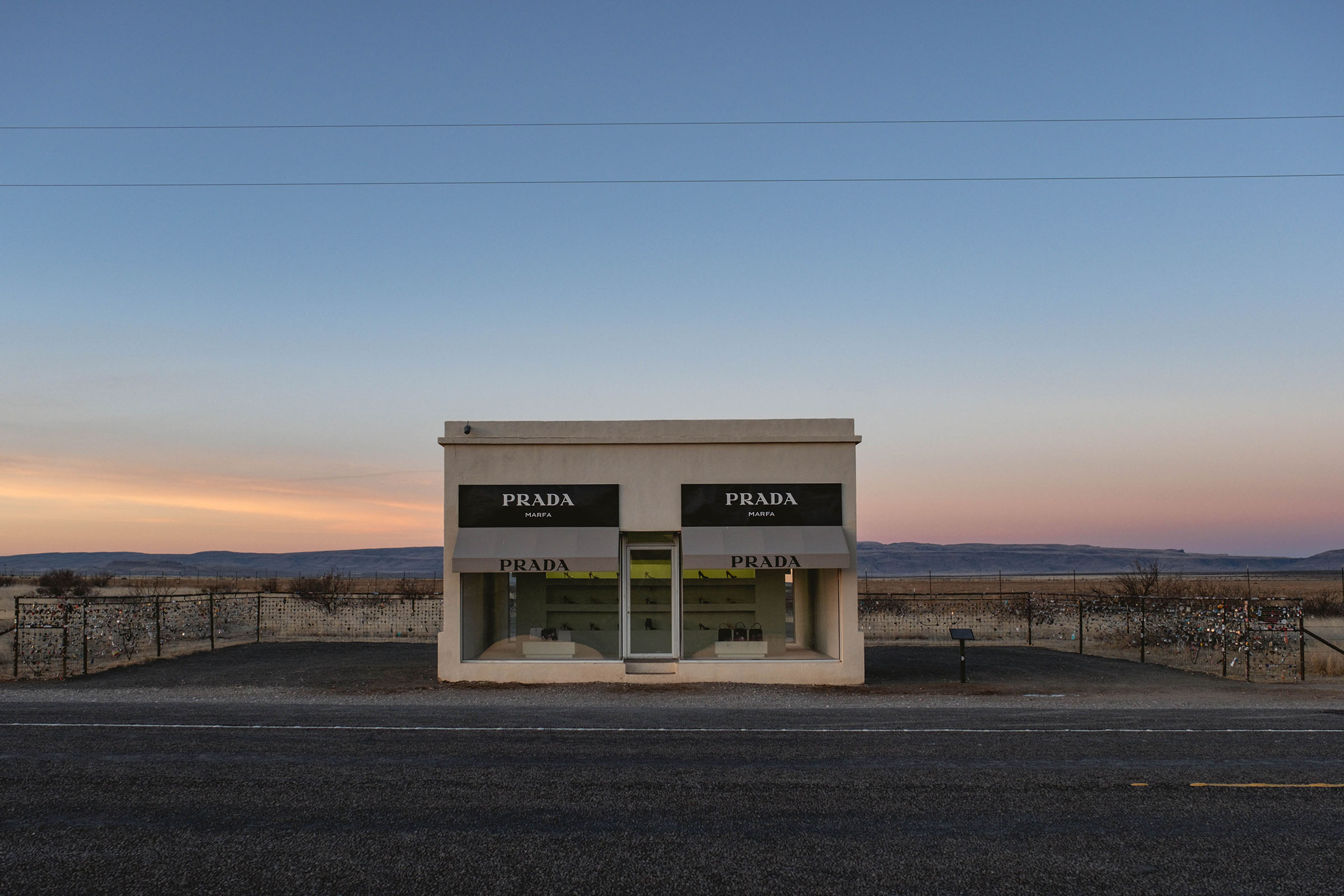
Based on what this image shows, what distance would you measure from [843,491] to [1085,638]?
17.1m

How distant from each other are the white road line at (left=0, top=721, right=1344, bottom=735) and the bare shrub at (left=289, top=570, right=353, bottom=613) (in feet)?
89.2

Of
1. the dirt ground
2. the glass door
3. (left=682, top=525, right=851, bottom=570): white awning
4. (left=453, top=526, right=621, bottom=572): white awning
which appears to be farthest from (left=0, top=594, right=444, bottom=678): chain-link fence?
(left=682, top=525, right=851, bottom=570): white awning

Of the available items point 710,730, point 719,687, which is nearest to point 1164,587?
point 719,687

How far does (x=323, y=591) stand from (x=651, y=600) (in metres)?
35.9

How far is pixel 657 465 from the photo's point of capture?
61.2 ft

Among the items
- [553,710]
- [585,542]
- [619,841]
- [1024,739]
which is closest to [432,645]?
[585,542]

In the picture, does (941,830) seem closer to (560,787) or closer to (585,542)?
(560,787)

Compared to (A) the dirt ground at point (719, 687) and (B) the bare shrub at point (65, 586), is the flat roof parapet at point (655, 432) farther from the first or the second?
(B) the bare shrub at point (65, 586)

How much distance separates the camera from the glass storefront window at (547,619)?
736 inches

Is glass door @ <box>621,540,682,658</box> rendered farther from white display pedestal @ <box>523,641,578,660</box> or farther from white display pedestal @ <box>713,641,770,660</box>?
white display pedestal @ <box>523,641,578,660</box>

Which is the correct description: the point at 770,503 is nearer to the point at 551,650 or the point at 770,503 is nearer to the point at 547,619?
the point at 547,619

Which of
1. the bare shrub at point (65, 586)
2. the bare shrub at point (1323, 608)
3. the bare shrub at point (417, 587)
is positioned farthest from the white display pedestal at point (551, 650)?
the bare shrub at point (65, 586)

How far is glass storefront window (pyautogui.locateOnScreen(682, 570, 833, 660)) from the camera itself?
1875cm

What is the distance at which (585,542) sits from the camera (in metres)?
18.3
